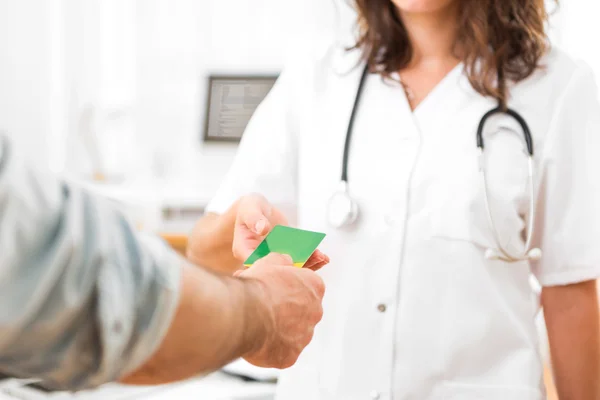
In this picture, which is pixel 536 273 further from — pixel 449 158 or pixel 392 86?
pixel 392 86

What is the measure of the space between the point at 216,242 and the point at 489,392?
0.47 metres

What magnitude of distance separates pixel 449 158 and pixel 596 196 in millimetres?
228

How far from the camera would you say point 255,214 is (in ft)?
3.24

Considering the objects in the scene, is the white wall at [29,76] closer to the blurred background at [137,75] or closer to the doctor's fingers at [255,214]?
the blurred background at [137,75]

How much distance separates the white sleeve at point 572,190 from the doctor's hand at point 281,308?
0.46 meters

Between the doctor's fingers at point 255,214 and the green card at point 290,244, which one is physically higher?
the doctor's fingers at point 255,214

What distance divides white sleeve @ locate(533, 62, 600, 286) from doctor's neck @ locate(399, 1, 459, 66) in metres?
0.22

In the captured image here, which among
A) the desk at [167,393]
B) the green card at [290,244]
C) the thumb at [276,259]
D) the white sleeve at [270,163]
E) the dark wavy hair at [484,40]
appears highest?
the dark wavy hair at [484,40]

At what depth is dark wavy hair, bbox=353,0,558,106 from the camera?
1.11 metres

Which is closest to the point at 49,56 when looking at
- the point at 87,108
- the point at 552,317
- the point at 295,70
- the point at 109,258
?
the point at 87,108

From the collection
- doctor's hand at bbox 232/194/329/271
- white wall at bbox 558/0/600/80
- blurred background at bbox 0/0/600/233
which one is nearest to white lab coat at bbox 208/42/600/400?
doctor's hand at bbox 232/194/329/271

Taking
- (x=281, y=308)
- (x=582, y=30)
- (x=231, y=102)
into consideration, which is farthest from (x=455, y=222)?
(x=231, y=102)

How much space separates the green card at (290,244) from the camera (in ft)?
2.75

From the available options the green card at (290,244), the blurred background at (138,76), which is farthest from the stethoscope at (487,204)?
the blurred background at (138,76)
